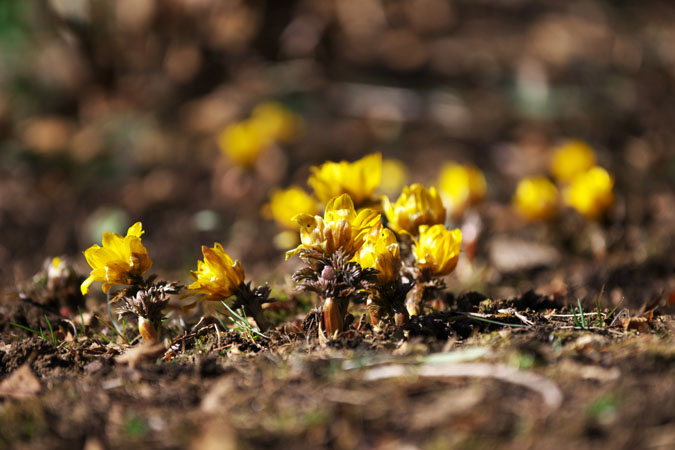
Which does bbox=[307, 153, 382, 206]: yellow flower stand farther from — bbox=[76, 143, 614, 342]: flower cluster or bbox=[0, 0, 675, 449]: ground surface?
bbox=[0, 0, 675, 449]: ground surface

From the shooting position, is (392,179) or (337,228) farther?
(392,179)

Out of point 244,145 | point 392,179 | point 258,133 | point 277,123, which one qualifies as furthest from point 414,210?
point 277,123

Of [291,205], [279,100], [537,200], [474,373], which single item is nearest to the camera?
[474,373]

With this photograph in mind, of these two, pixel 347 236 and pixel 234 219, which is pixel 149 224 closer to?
pixel 234 219

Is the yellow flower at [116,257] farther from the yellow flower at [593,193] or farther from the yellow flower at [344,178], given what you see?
the yellow flower at [593,193]

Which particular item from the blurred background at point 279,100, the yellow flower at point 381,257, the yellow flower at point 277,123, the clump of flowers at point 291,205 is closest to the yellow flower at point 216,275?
the yellow flower at point 381,257

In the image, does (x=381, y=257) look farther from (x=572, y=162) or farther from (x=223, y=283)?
(x=572, y=162)
